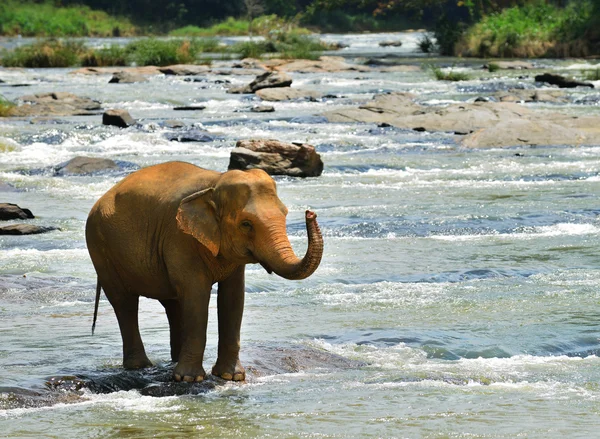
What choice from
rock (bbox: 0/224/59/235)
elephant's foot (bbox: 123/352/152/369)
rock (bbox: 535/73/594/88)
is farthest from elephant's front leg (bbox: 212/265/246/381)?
rock (bbox: 535/73/594/88)

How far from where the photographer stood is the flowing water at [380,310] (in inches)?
265

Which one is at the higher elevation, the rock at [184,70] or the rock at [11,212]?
the rock at [11,212]

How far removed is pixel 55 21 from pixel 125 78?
50210 mm

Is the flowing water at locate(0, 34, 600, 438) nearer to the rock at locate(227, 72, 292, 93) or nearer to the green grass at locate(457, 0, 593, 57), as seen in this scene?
the rock at locate(227, 72, 292, 93)

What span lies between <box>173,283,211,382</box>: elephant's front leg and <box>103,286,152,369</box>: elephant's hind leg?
50cm

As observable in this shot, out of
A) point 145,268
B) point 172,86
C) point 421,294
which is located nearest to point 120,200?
point 145,268

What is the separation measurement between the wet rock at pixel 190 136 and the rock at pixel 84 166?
4.11 metres

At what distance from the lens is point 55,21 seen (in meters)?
87.6

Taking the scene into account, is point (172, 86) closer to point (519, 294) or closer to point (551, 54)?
point (551, 54)

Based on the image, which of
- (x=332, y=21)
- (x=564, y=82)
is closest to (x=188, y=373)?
(x=564, y=82)

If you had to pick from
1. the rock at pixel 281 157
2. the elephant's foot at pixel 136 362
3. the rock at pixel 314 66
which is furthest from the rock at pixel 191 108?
the elephant's foot at pixel 136 362

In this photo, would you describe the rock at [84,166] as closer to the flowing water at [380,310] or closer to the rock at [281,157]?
the flowing water at [380,310]

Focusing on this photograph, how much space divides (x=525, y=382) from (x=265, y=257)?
1.94m

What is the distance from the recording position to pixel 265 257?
669 centimetres
